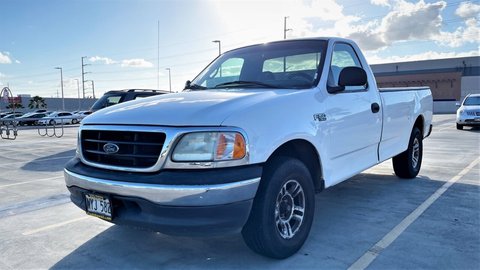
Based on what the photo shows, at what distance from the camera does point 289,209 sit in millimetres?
3430

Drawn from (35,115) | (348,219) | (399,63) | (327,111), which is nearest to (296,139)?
(327,111)

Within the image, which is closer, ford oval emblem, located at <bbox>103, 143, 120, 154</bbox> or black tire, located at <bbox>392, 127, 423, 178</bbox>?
ford oval emblem, located at <bbox>103, 143, 120, 154</bbox>

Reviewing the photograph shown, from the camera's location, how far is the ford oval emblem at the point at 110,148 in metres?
3.13

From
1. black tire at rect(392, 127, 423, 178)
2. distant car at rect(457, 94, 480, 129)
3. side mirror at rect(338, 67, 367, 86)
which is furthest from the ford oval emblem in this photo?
distant car at rect(457, 94, 480, 129)

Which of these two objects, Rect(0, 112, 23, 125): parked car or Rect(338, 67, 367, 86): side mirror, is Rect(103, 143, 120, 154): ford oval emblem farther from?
Rect(0, 112, 23, 125): parked car

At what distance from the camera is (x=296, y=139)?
3.40 m

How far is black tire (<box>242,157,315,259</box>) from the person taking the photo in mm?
3045

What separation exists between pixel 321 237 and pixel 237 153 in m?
1.54

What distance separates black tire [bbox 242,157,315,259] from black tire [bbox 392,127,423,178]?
11.3 ft

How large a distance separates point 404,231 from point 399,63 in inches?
2453

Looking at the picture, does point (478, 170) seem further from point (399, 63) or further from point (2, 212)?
point (399, 63)

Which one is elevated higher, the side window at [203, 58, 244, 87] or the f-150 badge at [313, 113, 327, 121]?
the side window at [203, 58, 244, 87]

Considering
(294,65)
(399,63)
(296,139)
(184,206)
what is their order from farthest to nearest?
(399,63) → (294,65) → (296,139) → (184,206)

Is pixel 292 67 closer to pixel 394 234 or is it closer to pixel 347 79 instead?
pixel 347 79
